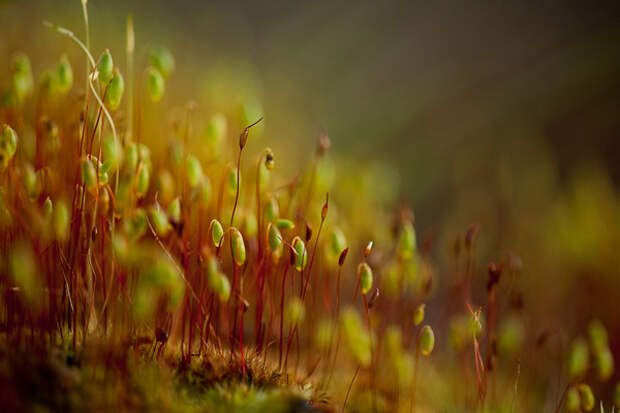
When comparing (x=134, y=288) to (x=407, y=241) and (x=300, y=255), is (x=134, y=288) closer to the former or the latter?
(x=300, y=255)

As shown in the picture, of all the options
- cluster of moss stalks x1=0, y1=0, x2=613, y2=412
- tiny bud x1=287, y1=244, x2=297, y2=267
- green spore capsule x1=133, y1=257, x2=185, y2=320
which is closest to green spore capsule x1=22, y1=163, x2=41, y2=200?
cluster of moss stalks x1=0, y1=0, x2=613, y2=412

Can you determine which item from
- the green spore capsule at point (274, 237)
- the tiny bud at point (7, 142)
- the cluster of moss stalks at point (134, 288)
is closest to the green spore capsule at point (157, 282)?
the cluster of moss stalks at point (134, 288)

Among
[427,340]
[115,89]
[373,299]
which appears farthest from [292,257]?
[115,89]

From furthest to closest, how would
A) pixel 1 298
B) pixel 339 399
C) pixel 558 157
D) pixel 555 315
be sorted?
1. pixel 558 157
2. pixel 555 315
3. pixel 339 399
4. pixel 1 298

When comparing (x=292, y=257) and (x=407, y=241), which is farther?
(x=407, y=241)

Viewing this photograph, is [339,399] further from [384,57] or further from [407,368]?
[384,57]

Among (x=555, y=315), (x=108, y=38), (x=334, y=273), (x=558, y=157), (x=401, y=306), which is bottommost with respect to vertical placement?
(x=555, y=315)

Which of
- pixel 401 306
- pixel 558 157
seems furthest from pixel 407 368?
pixel 558 157

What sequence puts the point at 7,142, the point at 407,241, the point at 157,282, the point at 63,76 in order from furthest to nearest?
the point at 407,241, the point at 63,76, the point at 7,142, the point at 157,282

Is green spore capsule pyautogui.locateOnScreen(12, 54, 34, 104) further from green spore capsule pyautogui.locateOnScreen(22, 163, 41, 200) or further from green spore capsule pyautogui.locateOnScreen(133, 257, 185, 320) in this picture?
green spore capsule pyautogui.locateOnScreen(133, 257, 185, 320)

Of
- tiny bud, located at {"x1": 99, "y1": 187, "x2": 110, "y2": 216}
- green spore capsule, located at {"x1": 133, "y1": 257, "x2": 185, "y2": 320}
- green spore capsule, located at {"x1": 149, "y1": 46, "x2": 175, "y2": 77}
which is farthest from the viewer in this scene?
green spore capsule, located at {"x1": 149, "y1": 46, "x2": 175, "y2": 77}

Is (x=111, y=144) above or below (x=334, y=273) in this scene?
above
